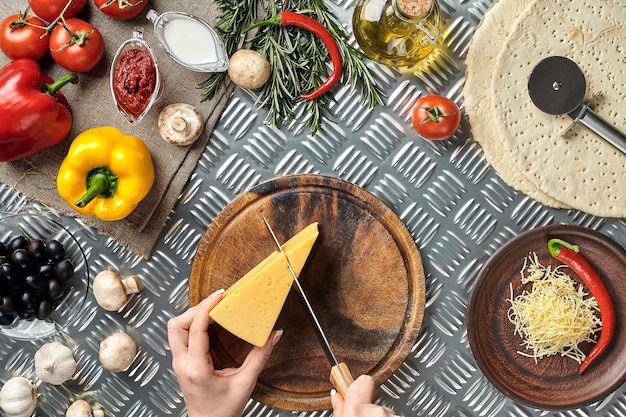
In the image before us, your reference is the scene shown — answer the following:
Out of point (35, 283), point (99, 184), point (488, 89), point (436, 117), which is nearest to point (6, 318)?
point (35, 283)

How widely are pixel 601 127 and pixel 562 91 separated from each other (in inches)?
7.2

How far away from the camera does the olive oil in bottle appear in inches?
77.9

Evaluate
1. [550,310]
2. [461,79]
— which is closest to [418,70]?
[461,79]

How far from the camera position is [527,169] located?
84.3 inches

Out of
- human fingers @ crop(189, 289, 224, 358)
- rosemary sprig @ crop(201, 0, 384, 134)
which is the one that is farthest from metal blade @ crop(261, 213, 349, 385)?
rosemary sprig @ crop(201, 0, 384, 134)

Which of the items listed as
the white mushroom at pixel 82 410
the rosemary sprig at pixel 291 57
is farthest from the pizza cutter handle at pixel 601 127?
the white mushroom at pixel 82 410

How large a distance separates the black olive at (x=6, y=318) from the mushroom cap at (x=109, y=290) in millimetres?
279

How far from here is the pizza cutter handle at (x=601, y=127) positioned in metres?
2.09

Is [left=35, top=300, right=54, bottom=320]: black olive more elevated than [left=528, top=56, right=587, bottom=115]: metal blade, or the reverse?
[left=528, top=56, right=587, bottom=115]: metal blade

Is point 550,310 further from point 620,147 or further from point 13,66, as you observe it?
point 13,66

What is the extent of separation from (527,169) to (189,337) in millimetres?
1286

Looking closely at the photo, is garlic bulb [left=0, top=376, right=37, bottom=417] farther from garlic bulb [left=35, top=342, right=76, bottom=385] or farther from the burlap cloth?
the burlap cloth

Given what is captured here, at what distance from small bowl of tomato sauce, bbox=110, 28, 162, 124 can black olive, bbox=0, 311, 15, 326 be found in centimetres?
78

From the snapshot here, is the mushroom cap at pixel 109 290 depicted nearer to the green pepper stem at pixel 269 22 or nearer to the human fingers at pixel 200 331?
the human fingers at pixel 200 331
